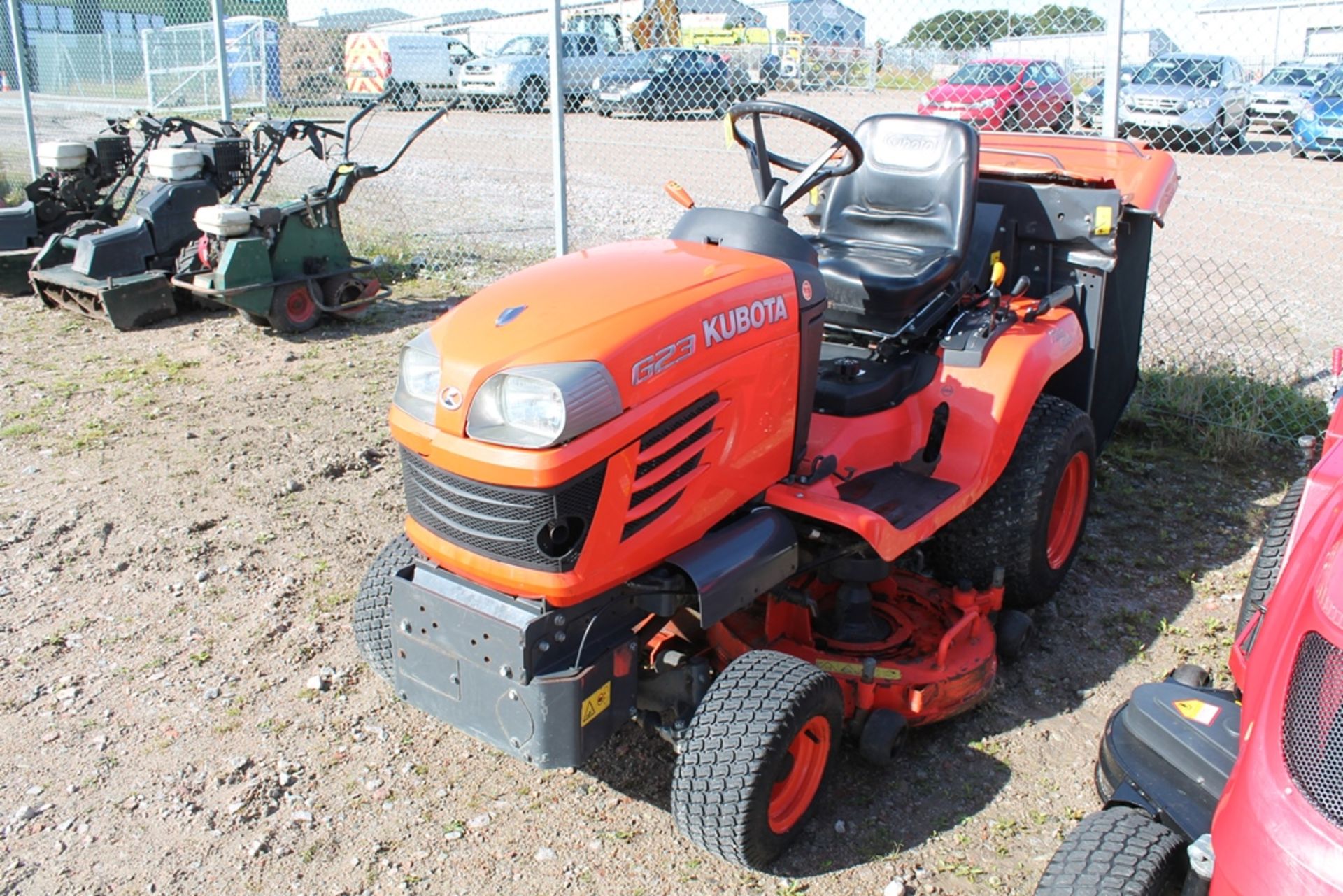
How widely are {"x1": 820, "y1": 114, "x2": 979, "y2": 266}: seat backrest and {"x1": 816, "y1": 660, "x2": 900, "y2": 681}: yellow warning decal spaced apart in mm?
1389

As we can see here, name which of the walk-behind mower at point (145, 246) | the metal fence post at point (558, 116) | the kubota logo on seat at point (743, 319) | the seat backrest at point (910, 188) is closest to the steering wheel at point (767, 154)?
the kubota logo on seat at point (743, 319)

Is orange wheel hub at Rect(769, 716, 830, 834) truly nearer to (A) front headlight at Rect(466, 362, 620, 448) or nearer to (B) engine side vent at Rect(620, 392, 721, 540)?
(B) engine side vent at Rect(620, 392, 721, 540)

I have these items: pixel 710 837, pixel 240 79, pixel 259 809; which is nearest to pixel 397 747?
pixel 259 809

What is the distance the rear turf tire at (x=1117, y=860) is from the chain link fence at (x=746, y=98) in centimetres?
335

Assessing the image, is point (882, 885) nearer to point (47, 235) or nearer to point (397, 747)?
point (397, 747)

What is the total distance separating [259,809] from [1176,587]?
119 inches

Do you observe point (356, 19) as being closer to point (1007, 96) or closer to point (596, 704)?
point (1007, 96)

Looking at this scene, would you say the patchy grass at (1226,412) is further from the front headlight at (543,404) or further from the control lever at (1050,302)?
the front headlight at (543,404)

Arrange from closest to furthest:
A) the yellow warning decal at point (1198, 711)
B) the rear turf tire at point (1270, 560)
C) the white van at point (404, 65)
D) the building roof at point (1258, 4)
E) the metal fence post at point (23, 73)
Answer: the yellow warning decal at point (1198, 711) → the rear turf tire at point (1270, 560) → the building roof at point (1258, 4) → the white van at point (404, 65) → the metal fence post at point (23, 73)

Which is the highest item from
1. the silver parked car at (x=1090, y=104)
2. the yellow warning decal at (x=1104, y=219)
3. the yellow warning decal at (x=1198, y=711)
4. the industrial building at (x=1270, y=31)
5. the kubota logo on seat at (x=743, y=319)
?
the industrial building at (x=1270, y=31)

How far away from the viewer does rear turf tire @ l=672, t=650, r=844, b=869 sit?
2566mm

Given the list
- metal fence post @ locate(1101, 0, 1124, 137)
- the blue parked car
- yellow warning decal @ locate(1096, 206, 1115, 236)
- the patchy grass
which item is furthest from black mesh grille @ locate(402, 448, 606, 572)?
the blue parked car

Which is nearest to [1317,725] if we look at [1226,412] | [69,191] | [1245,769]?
[1245,769]

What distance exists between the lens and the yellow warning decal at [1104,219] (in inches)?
158
